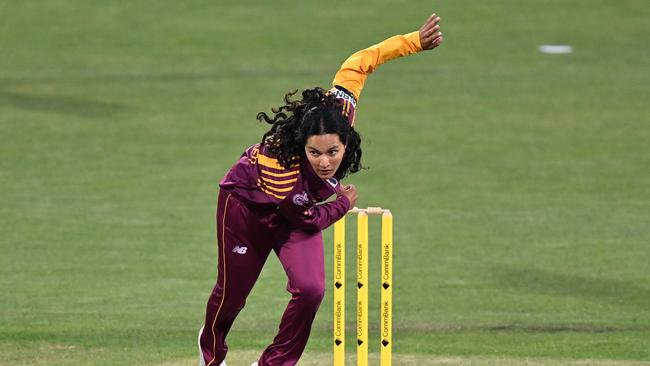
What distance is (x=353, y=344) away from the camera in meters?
10.1

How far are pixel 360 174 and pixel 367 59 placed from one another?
915 centimetres

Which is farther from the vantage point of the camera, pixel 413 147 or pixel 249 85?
pixel 249 85

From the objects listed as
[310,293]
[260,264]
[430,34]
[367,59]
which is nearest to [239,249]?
[260,264]

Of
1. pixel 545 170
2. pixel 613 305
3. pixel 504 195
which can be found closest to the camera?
pixel 613 305

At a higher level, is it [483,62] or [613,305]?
[483,62]

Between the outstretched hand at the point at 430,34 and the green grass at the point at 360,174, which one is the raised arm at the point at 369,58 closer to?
the outstretched hand at the point at 430,34

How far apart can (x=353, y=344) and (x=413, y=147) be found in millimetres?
8437

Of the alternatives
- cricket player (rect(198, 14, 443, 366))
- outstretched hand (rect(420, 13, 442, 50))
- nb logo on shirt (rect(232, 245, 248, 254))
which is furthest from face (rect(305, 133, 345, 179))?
outstretched hand (rect(420, 13, 442, 50))

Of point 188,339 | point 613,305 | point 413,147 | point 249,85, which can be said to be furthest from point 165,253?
point 249,85

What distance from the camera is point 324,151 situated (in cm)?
703

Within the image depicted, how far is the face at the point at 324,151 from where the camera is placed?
7.00 metres

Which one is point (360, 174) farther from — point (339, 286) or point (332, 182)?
point (332, 182)

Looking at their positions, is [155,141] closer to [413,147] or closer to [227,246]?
[413,147]

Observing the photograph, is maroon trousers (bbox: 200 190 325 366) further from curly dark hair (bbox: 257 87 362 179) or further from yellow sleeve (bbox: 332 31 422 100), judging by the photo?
yellow sleeve (bbox: 332 31 422 100)
